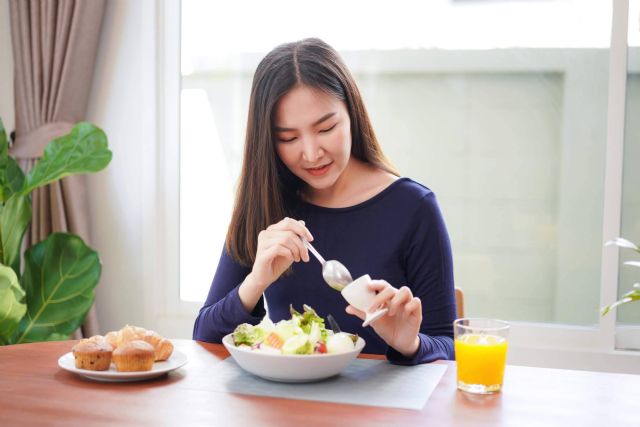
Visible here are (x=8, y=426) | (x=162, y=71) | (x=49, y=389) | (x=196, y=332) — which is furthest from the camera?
(x=162, y=71)

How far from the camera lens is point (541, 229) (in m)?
2.70

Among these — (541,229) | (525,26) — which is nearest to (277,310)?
(541,229)

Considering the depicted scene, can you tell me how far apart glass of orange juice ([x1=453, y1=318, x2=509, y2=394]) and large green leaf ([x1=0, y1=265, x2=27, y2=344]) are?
1.60 meters

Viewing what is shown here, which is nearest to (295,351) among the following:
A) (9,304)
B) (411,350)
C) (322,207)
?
(411,350)

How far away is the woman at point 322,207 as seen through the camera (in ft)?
5.49

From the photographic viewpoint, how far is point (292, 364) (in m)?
1.24

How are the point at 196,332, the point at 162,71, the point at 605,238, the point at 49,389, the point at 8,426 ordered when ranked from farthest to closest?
the point at 162,71, the point at 605,238, the point at 196,332, the point at 49,389, the point at 8,426

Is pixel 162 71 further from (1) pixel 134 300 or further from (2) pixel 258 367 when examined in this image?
(2) pixel 258 367

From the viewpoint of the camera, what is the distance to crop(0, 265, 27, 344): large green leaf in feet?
→ 7.69

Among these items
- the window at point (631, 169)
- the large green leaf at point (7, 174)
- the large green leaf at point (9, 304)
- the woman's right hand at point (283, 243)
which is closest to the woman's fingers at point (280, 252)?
the woman's right hand at point (283, 243)

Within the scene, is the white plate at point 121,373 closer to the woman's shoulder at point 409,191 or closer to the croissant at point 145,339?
the croissant at point 145,339

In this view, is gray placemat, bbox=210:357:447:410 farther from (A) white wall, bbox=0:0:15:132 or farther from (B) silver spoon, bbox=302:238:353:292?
(A) white wall, bbox=0:0:15:132

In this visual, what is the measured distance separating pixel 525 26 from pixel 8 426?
2.19 metres

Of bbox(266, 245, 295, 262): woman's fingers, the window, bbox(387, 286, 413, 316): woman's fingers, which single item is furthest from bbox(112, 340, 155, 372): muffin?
the window
